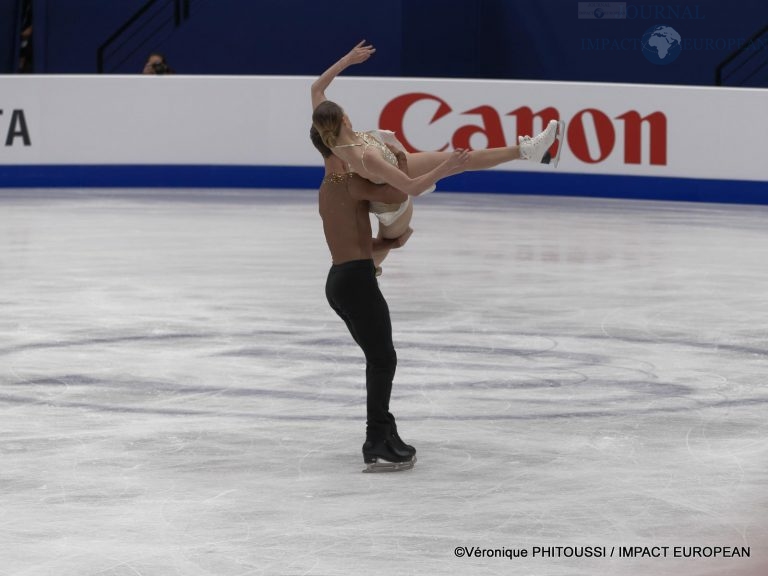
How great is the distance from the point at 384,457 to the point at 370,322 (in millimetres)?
573

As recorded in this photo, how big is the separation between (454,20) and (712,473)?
766 inches

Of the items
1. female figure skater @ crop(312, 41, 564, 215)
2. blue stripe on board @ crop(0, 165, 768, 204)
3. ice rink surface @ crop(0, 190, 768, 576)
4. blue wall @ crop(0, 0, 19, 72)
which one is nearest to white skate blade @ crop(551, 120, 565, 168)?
female figure skater @ crop(312, 41, 564, 215)

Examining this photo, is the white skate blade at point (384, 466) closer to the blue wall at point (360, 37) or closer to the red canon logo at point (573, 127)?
the red canon logo at point (573, 127)

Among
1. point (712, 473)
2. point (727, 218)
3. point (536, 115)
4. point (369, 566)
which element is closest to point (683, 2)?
point (536, 115)

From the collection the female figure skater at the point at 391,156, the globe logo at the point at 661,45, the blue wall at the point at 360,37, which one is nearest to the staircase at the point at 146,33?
the blue wall at the point at 360,37

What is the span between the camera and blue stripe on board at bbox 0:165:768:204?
59.8ft

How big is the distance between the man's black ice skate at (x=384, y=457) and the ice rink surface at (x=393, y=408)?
0.17 feet

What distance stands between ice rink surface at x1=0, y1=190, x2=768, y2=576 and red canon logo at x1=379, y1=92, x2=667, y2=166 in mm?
3890

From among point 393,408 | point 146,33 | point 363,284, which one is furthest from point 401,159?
point 146,33

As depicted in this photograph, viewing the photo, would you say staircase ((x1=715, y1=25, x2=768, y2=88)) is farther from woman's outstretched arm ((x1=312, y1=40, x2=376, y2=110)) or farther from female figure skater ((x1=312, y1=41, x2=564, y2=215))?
female figure skater ((x1=312, y1=41, x2=564, y2=215))

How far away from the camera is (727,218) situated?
16.4 metres

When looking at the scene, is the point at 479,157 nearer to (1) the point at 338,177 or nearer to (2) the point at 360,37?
(1) the point at 338,177

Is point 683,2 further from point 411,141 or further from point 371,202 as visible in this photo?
point 371,202

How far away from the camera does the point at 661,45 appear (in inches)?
965
